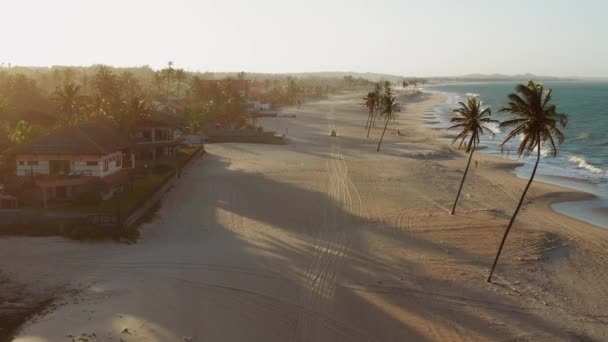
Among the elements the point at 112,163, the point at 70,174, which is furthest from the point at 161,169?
the point at 70,174

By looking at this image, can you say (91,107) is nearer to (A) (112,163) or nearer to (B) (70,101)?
(B) (70,101)

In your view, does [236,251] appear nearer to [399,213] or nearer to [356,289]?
[356,289]

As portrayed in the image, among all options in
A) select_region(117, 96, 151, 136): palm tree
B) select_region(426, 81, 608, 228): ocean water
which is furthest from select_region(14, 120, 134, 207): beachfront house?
select_region(426, 81, 608, 228): ocean water

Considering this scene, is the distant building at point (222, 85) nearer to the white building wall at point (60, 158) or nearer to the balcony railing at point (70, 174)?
the white building wall at point (60, 158)

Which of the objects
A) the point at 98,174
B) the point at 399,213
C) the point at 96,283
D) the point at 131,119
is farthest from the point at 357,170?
the point at 96,283

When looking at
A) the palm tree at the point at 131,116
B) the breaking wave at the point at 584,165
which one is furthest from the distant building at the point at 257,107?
the breaking wave at the point at 584,165

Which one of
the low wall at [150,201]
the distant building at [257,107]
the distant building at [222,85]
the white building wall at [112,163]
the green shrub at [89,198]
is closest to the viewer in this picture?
the low wall at [150,201]
